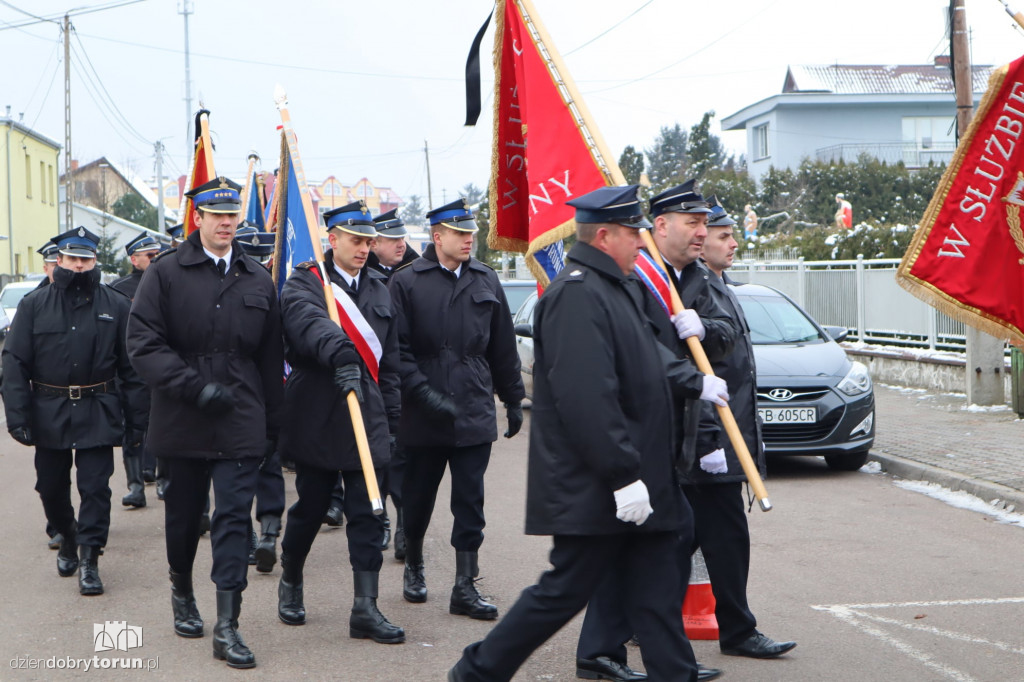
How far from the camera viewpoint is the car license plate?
1009 cm

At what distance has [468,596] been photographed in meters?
5.97

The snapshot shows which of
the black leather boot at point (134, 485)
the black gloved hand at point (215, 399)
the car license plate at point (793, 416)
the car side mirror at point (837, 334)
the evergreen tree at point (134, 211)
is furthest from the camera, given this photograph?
the evergreen tree at point (134, 211)

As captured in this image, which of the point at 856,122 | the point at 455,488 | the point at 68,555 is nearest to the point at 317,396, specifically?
the point at 455,488

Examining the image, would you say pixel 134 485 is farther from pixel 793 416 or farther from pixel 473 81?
pixel 793 416

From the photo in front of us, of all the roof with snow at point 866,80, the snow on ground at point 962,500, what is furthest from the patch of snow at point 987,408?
the roof with snow at point 866,80

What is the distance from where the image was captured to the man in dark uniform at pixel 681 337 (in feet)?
14.8

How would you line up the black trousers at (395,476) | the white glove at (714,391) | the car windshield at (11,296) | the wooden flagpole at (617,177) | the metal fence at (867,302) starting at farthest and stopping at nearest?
the car windshield at (11,296) < the metal fence at (867,302) < the black trousers at (395,476) < the wooden flagpole at (617,177) < the white glove at (714,391)

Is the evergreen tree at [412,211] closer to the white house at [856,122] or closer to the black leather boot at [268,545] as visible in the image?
the white house at [856,122]

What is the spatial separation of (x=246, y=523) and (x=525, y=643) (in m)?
1.76

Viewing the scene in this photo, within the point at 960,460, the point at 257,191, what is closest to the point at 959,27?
the point at 960,460

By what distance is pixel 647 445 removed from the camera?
13.6ft

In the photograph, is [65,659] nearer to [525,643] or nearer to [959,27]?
[525,643]

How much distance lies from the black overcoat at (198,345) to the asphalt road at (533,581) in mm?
972

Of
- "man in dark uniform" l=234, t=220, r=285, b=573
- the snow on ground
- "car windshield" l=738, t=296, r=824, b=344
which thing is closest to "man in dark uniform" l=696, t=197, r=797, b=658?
"man in dark uniform" l=234, t=220, r=285, b=573
